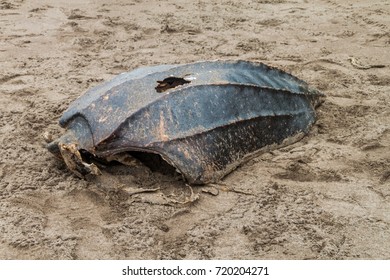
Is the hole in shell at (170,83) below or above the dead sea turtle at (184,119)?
above

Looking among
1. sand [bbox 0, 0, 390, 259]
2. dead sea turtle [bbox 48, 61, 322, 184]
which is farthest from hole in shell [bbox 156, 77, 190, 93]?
sand [bbox 0, 0, 390, 259]

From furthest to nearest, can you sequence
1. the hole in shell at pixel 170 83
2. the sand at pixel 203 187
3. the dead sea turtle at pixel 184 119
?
the hole in shell at pixel 170 83, the dead sea turtle at pixel 184 119, the sand at pixel 203 187

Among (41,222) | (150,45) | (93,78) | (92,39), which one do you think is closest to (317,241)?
(41,222)

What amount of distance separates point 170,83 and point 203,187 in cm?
50

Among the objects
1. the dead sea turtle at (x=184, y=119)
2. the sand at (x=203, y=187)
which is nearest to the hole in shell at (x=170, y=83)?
the dead sea turtle at (x=184, y=119)

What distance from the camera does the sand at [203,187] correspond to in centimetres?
200

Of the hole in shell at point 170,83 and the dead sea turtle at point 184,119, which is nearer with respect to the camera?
the dead sea turtle at point 184,119

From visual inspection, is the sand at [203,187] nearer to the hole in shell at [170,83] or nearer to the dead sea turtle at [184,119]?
the dead sea turtle at [184,119]

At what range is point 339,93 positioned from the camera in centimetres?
316

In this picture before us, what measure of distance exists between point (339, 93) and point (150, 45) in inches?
57.5

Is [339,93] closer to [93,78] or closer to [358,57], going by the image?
[358,57]

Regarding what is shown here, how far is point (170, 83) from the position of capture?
2.43 meters

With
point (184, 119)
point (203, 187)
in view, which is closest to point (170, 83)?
point (184, 119)

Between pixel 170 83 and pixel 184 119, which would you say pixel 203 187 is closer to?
pixel 184 119
